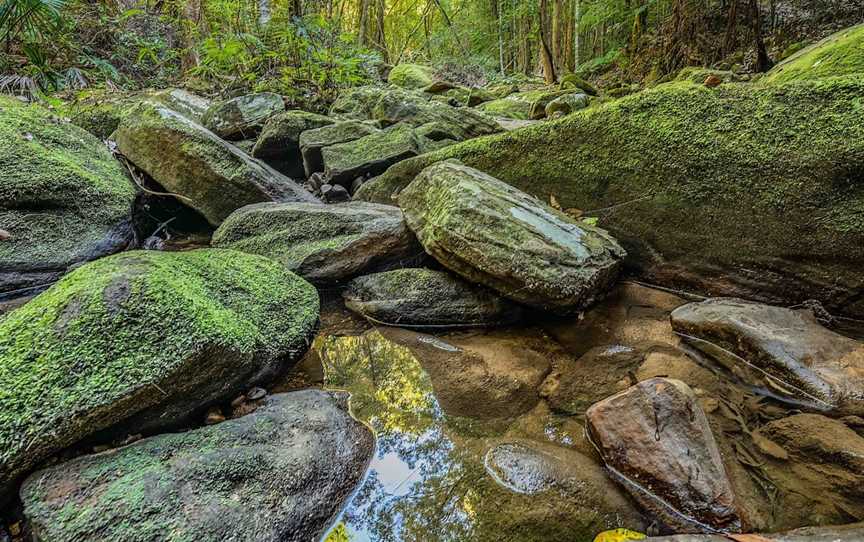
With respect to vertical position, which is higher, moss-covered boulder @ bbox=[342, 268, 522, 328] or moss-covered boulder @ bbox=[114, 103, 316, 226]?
moss-covered boulder @ bbox=[114, 103, 316, 226]

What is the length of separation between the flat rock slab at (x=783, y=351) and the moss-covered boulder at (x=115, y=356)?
2.57 metres

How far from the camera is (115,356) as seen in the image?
5.71ft

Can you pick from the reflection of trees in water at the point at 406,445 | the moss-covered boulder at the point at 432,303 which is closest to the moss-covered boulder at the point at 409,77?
the moss-covered boulder at the point at 432,303

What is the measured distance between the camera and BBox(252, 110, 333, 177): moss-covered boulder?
5461mm

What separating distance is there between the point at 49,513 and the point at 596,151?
3.76 meters

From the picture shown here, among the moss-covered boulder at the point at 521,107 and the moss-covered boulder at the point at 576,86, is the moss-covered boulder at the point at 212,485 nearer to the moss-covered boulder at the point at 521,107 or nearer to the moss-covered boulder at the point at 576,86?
the moss-covered boulder at the point at 521,107


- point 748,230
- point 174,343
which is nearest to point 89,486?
point 174,343

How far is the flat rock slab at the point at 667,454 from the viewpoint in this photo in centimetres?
167

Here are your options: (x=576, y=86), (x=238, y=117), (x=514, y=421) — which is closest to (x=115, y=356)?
(x=514, y=421)

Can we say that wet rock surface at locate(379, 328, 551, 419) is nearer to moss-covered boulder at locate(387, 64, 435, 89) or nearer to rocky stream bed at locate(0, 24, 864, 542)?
rocky stream bed at locate(0, 24, 864, 542)

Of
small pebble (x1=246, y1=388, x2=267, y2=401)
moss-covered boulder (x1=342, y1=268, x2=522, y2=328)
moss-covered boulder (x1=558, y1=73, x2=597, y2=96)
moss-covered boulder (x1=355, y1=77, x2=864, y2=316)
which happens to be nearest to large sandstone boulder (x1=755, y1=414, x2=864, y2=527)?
moss-covered boulder (x1=355, y1=77, x2=864, y2=316)

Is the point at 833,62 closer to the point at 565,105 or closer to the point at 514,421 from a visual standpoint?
the point at 565,105

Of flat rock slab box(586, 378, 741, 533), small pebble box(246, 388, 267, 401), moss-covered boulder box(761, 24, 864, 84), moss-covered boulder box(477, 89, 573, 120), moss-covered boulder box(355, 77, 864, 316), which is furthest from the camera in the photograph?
moss-covered boulder box(477, 89, 573, 120)

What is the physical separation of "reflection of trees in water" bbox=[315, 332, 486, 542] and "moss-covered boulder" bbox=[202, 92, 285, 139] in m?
4.23
